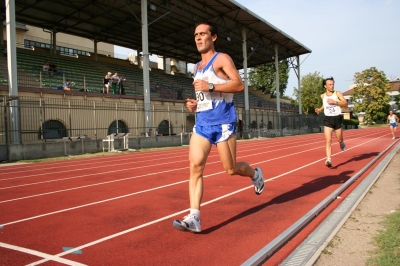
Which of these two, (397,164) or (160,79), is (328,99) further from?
(160,79)

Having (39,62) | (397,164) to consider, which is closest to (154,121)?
(39,62)

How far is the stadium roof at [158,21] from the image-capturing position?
25078 mm

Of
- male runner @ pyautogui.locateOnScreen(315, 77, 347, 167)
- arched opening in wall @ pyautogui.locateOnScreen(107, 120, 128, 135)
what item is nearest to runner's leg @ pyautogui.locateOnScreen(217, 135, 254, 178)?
male runner @ pyautogui.locateOnScreen(315, 77, 347, 167)

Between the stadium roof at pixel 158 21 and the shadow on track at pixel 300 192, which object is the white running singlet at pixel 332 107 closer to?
the shadow on track at pixel 300 192

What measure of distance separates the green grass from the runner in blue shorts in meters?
1.57

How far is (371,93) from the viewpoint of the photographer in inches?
2468

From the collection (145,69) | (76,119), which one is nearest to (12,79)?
(76,119)

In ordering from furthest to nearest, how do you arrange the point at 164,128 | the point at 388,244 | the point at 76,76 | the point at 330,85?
1. the point at 76,76
2. the point at 164,128
3. the point at 330,85
4. the point at 388,244

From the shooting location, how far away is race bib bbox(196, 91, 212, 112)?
3.46 metres

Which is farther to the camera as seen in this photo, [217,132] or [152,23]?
[152,23]

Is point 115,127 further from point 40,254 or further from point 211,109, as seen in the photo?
point 40,254

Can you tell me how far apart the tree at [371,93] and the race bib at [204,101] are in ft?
222

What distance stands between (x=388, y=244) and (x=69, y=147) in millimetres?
15318

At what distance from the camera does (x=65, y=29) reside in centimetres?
2952
